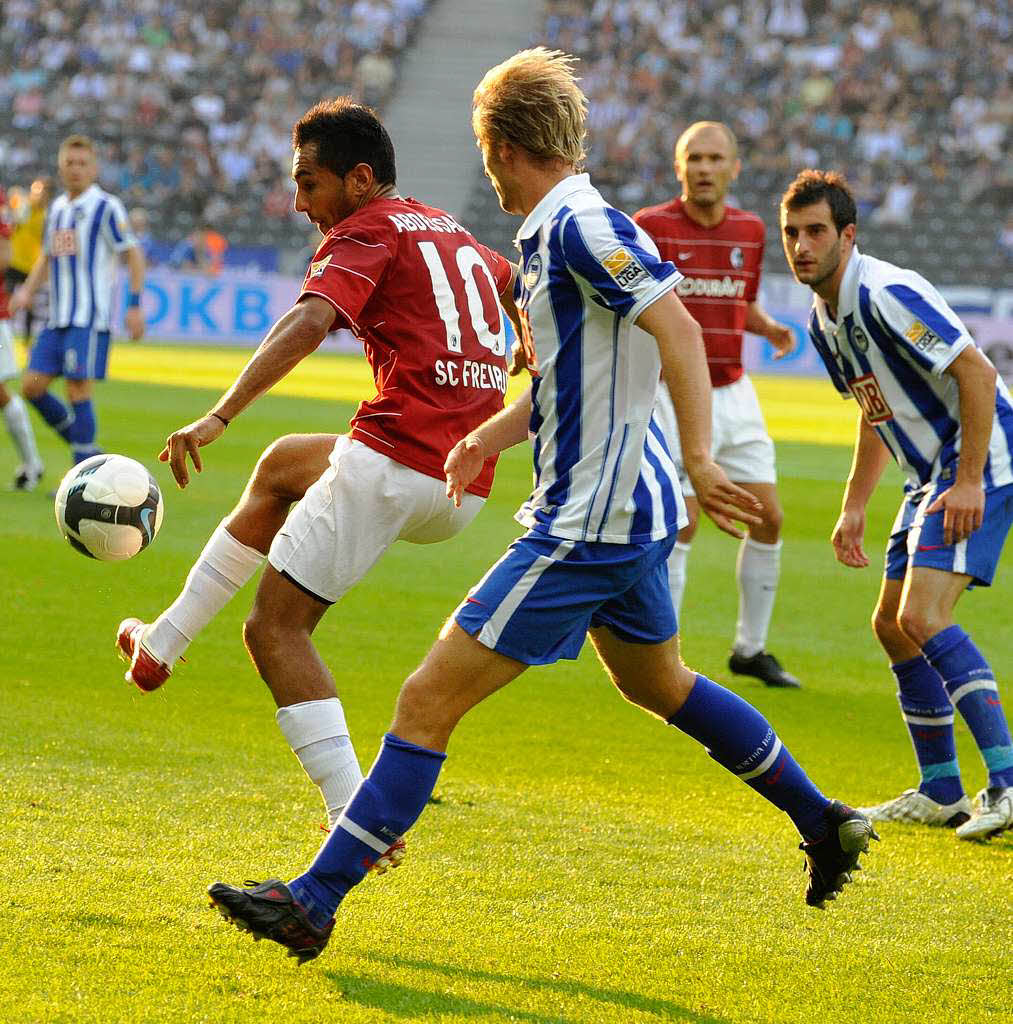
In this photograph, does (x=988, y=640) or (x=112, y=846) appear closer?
(x=112, y=846)

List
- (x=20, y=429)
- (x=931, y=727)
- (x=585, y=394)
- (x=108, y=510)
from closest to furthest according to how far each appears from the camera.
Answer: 1. (x=585, y=394)
2. (x=108, y=510)
3. (x=931, y=727)
4. (x=20, y=429)

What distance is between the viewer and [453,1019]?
10.2ft

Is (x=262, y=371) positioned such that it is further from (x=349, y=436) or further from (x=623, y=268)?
(x=623, y=268)

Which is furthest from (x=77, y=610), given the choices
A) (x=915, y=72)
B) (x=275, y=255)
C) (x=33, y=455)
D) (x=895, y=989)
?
(x=915, y=72)

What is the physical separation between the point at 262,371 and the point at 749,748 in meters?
1.48

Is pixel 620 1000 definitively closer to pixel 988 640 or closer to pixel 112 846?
pixel 112 846

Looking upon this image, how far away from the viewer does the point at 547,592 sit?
11.2ft

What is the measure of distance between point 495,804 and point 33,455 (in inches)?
292

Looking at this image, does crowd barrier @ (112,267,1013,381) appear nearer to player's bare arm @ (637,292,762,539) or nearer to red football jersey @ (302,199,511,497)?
red football jersey @ (302,199,511,497)

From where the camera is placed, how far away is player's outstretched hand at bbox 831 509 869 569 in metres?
5.32

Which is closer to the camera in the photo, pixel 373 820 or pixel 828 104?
pixel 373 820

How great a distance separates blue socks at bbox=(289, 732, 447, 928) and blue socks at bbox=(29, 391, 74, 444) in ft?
26.9

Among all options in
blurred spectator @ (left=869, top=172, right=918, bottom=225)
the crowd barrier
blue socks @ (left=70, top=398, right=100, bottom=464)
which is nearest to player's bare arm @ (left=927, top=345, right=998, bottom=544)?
blue socks @ (left=70, top=398, right=100, bottom=464)

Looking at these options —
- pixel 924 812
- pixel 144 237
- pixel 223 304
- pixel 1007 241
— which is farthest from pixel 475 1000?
pixel 144 237
